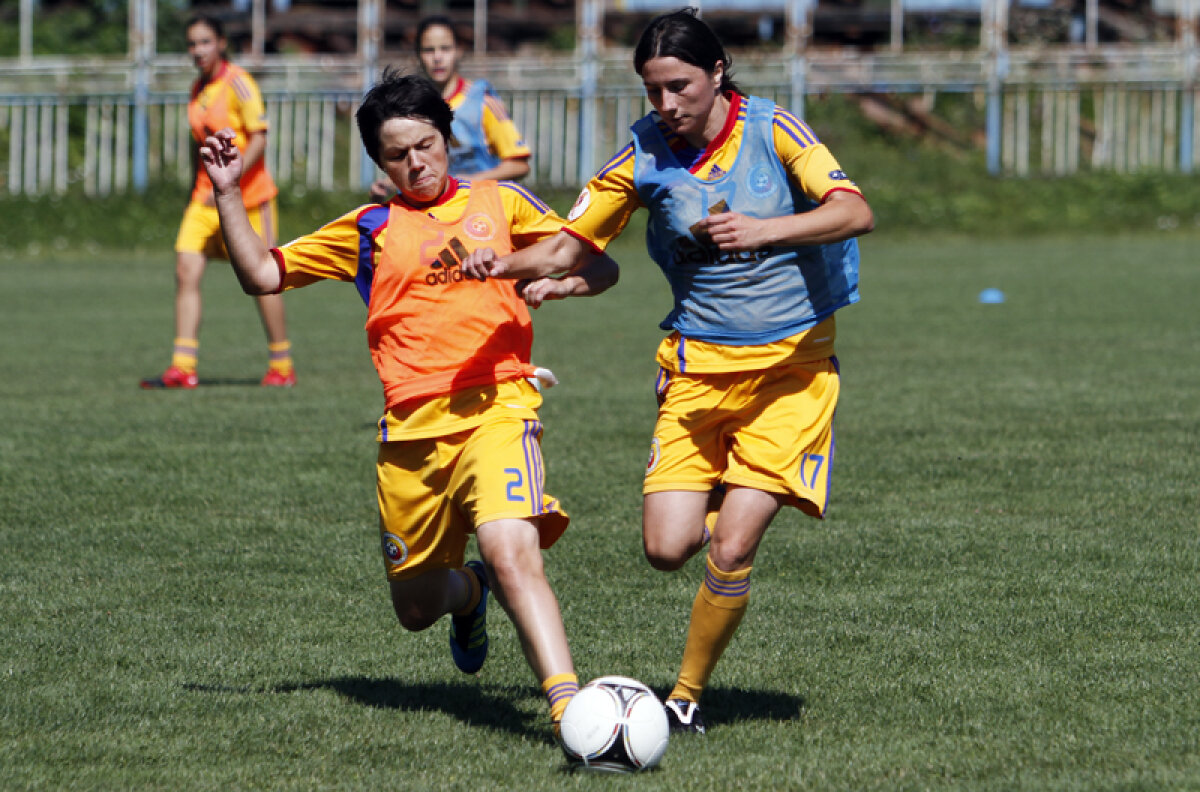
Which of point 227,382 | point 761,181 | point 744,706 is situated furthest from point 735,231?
point 227,382

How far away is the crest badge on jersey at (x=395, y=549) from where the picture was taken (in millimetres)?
4492

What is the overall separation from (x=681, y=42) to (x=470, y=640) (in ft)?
6.07

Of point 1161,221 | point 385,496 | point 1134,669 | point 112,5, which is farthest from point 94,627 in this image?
point 112,5

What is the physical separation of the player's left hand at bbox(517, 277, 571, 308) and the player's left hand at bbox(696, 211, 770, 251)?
53 cm

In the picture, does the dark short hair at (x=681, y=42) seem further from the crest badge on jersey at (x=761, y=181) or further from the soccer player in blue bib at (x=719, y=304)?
the crest badge on jersey at (x=761, y=181)

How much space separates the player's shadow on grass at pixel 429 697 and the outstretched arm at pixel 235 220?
A: 1156 millimetres

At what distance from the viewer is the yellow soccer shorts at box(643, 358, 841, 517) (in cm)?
435

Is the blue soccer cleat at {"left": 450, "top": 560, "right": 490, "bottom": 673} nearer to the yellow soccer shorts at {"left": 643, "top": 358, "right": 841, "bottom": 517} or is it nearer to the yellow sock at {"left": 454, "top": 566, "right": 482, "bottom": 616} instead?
the yellow sock at {"left": 454, "top": 566, "right": 482, "bottom": 616}

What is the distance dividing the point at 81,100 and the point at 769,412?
84.8 ft

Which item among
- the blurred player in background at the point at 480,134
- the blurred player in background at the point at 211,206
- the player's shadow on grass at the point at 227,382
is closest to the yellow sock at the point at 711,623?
the blurred player in background at the point at 480,134

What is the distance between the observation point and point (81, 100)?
91.3 ft

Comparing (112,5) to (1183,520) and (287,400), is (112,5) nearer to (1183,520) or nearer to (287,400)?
(287,400)

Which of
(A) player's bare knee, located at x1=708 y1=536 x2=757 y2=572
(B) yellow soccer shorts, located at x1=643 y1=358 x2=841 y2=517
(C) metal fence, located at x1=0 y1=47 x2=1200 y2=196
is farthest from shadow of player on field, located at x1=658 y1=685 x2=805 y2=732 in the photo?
(C) metal fence, located at x1=0 y1=47 x2=1200 y2=196

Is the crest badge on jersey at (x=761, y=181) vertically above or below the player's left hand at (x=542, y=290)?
above
